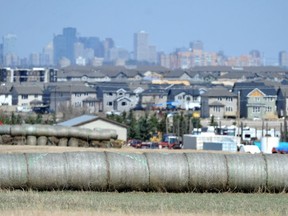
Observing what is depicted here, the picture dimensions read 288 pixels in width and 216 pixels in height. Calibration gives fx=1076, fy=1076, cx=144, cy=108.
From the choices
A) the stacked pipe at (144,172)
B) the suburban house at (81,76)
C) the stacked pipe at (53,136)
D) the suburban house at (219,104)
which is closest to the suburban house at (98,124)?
the stacked pipe at (53,136)

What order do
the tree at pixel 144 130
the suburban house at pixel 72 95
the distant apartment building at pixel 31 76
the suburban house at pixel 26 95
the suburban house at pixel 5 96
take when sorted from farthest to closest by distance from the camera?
the distant apartment building at pixel 31 76
the suburban house at pixel 26 95
the suburban house at pixel 72 95
the suburban house at pixel 5 96
the tree at pixel 144 130

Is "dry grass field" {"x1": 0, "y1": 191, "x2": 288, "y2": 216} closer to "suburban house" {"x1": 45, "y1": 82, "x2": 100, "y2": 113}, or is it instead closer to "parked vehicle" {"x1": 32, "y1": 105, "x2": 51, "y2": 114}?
"parked vehicle" {"x1": 32, "y1": 105, "x2": 51, "y2": 114}

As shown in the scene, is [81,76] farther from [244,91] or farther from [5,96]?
[244,91]

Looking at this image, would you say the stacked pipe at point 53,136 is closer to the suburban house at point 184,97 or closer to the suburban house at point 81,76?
the suburban house at point 184,97

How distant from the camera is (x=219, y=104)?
345ft

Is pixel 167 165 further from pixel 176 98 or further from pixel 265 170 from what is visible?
pixel 176 98

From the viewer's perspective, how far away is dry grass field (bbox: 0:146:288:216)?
1550 cm

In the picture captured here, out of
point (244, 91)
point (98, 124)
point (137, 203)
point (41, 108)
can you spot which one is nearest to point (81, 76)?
point (244, 91)

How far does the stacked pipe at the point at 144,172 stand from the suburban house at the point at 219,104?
8166cm

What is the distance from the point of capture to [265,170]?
1939 centimetres

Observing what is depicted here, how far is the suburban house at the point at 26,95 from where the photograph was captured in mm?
116375

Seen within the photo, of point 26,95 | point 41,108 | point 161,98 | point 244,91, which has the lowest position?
point 41,108

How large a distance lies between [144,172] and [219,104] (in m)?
86.4

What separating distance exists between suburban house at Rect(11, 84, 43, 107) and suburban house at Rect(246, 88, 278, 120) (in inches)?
957
